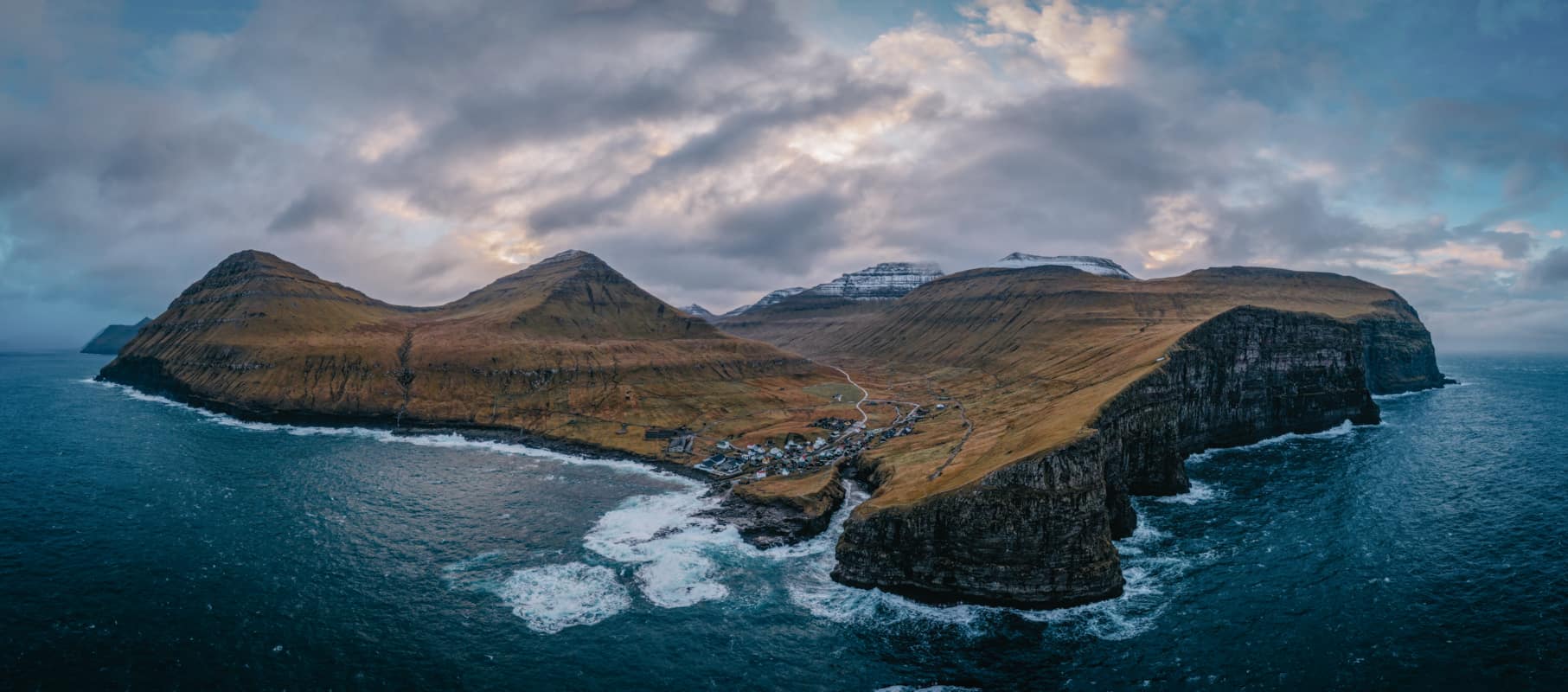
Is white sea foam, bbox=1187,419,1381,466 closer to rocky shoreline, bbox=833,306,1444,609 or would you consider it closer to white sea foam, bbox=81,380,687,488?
rocky shoreline, bbox=833,306,1444,609

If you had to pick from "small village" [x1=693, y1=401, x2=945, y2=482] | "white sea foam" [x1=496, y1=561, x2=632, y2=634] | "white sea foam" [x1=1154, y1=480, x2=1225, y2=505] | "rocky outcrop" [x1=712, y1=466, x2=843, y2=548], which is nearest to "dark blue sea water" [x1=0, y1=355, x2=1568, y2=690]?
"white sea foam" [x1=496, y1=561, x2=632, y2=634]

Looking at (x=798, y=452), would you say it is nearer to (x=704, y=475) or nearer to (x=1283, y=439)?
(x=704, y=475)

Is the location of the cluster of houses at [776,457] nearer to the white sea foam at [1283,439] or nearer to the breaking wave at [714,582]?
the breaking wave at [714,582]

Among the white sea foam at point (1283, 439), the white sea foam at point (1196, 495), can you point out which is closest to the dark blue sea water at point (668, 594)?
the white sea foam at point (1196, 495)

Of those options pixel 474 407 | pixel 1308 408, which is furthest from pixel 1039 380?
pixel 474 407

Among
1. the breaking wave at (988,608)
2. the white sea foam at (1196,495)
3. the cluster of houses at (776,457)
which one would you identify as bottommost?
the breaking wave at (988,608)
